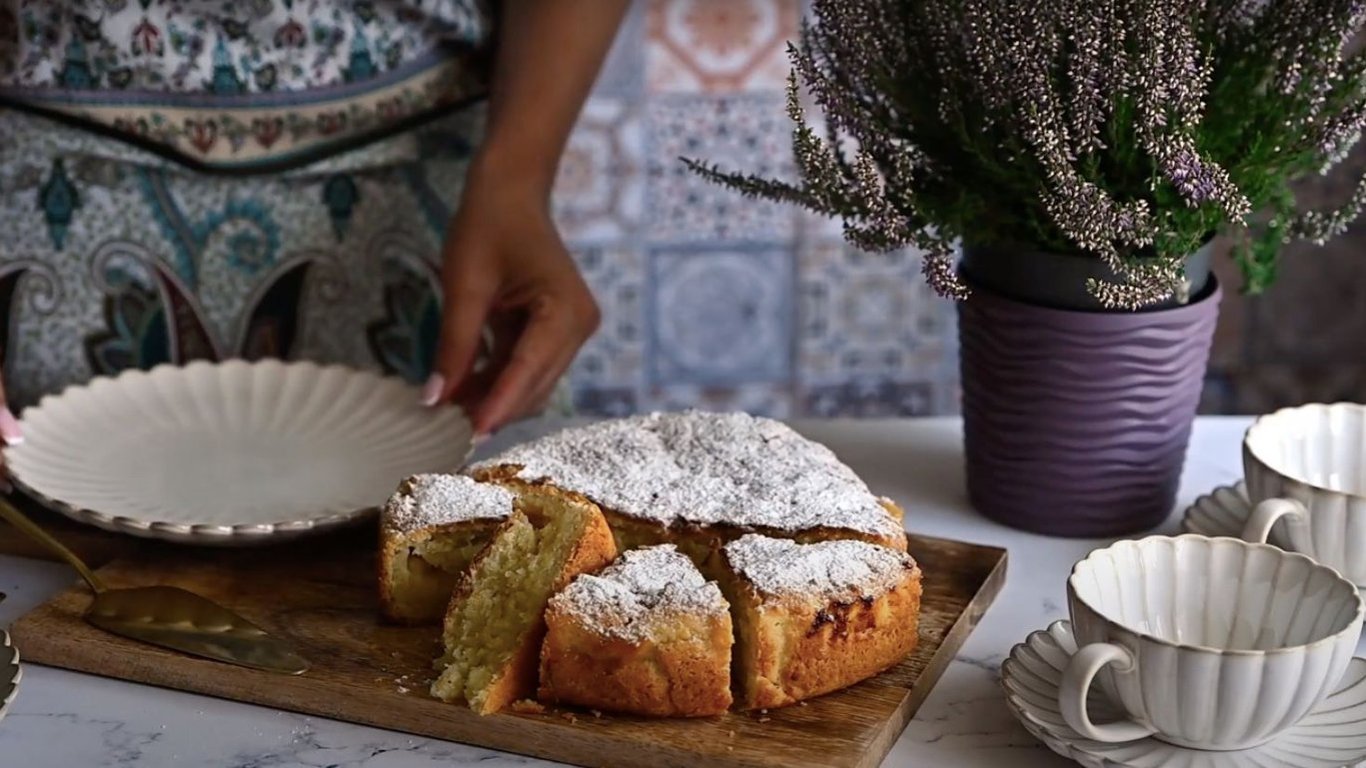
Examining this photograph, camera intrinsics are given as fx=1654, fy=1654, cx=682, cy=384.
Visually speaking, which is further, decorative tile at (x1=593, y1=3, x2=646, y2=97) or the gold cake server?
decorative tile at (x1=593, y1=3, x2=646, y2=97)

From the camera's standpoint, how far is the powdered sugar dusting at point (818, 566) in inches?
42.1

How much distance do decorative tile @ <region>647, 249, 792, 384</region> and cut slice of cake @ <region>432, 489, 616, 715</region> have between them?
1.82 meters

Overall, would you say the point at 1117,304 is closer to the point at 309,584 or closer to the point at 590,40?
the point at 309,584

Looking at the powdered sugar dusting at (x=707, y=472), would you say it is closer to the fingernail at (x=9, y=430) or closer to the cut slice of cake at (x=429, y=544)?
the cut slice of cake at (x=429, y=544)

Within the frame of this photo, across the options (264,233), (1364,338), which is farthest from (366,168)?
(1364,338)

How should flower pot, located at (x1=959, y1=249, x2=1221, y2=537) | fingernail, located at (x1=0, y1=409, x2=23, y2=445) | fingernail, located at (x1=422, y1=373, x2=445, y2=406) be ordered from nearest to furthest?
flower pot, located at (x1=959, y1=249, x2=1221, y2=537) < fingernail, located at (x1=0, y1=409, x2=23, y2=445) < fingernail, located at (x1=422, y1=373, x2=445, y2=406)

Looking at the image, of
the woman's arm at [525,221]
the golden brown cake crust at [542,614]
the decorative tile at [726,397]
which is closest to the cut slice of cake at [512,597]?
the golden brown cake crust at [542,614]

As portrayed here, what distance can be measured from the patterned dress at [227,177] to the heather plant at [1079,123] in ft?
1.58

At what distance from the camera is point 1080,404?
1295 millimetres

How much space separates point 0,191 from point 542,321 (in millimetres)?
558

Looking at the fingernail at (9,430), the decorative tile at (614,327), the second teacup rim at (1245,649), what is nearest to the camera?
the second teacup rim at (1245,649)

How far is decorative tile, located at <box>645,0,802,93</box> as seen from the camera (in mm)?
2848

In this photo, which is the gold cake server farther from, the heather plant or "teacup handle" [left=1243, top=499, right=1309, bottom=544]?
"teacup handle" [left=1243, top=499, right=1309, bottom=544]

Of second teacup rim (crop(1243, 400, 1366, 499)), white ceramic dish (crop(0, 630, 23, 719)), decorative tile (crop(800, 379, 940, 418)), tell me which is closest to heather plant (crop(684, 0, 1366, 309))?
second teacup rim (crop(1243, 400, 1366, 499))
